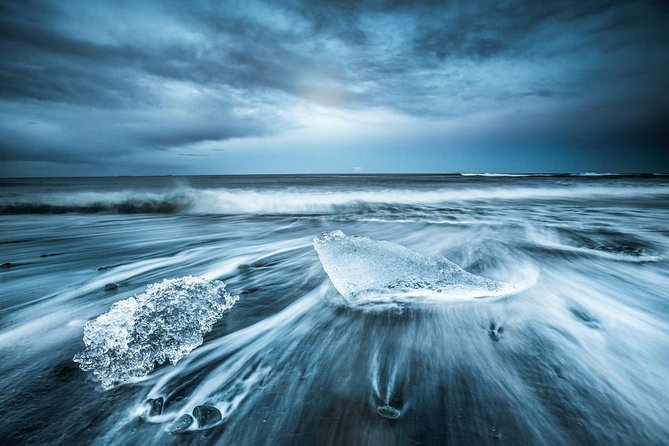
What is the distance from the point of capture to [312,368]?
62.0 inches

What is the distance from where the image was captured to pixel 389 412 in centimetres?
122

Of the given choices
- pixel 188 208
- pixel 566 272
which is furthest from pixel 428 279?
pixel 188 208

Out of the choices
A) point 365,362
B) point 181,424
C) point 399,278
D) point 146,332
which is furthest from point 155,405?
point 399,278

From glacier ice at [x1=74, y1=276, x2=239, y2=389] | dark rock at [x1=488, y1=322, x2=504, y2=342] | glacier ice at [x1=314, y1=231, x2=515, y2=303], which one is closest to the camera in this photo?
glacier ice at [x1=74, y1=276, x2=239, y2=389]

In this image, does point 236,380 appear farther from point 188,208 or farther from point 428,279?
point 188,208

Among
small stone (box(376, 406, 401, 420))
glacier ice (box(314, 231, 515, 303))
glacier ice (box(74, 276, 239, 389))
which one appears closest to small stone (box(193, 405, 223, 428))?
glacier ice (box(74, 276, 239, 389))

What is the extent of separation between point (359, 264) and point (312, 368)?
1336 mm

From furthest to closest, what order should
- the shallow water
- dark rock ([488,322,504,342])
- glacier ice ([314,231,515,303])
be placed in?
1. glacier ice ([314,231,515,303])
2. dark rock ([488,322,504,342])
3. the shallow water

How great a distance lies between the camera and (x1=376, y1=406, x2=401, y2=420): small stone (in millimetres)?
1196

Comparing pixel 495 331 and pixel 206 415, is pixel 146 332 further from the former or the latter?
pixel 495 331

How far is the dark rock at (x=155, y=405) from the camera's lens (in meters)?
1.25

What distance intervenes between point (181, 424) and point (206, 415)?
0.09 meters

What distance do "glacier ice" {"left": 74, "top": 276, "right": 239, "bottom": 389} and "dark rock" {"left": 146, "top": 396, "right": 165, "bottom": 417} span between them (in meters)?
0.22

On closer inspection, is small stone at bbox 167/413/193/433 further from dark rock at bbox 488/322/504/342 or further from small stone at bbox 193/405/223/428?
dark rock at bbox 488/322/504/342
